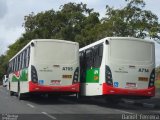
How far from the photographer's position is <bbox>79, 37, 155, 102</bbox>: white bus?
2194 cm

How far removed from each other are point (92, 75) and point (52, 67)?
2.09 meters

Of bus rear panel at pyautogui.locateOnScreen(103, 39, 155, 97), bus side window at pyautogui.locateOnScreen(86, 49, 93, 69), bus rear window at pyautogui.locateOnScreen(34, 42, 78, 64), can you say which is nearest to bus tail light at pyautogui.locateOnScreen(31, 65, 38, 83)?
bus rear window at pyautogui.locateOnScreen(34, 42, 78, 64)

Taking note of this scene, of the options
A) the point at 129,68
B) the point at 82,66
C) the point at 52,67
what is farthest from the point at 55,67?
the point at 129,68

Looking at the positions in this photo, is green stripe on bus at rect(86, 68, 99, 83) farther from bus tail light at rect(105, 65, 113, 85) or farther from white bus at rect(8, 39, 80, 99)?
bus tail light at rect(105, 65, 113, 85)

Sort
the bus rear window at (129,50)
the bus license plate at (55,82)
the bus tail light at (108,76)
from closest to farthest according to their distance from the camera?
the bus tail light at (108,76), the bus rear window at (129,50), the bus license plate at (55,82)

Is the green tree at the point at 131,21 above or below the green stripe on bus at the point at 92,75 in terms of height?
above

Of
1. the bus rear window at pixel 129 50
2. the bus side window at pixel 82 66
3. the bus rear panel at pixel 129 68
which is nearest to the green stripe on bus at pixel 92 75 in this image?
the bus side window at pixel 82 66

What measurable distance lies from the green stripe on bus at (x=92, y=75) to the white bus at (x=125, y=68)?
0.18 metres

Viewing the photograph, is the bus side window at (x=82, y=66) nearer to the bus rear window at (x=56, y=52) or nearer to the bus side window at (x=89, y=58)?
the bus side window at (x=89, y=58)

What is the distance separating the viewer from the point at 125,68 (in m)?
22.1

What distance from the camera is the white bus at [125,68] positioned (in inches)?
864

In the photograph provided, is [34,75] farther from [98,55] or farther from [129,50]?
[129,50]

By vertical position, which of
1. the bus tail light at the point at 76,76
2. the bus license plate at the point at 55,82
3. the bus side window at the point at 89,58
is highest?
the bus side window at the point at 89,58

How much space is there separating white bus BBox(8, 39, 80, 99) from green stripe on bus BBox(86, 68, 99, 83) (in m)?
0.62
